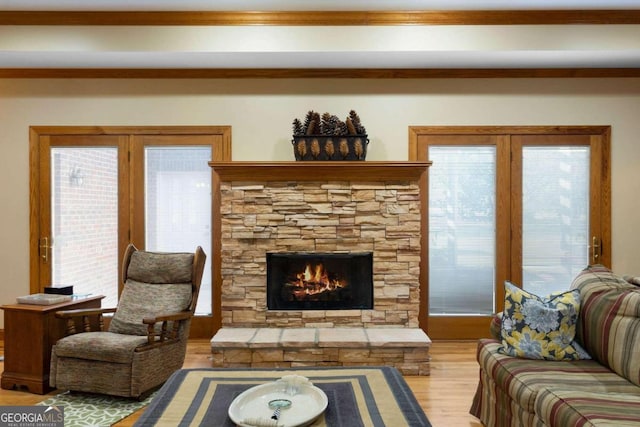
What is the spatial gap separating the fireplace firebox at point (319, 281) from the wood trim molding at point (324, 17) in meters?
2.05

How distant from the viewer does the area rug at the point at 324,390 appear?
1.73 metres

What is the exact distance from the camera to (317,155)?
4.06m

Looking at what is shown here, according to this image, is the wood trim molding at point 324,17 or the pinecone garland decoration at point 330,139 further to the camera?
the pinecone garland decoration at point 330,139

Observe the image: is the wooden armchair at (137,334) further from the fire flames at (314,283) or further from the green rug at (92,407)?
the fire flames at (314,283)

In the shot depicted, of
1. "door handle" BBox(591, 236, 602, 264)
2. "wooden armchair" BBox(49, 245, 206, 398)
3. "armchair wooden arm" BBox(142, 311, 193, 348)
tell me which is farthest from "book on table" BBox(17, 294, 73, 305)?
"door handle" BBox(591, 236, 602, 264)

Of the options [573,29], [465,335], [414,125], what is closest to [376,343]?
[465,335]

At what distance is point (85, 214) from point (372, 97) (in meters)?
3.13

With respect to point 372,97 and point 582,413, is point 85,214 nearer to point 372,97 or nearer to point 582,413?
point 372,97

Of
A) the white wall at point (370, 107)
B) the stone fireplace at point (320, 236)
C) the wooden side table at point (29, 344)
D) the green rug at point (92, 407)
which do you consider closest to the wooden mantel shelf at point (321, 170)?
the stone fireplace at point (320, 236)

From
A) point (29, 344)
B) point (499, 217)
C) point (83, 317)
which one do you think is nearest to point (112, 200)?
point (83, 317)

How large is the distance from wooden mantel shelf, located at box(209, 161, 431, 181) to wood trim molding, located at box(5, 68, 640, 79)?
1.03 metres

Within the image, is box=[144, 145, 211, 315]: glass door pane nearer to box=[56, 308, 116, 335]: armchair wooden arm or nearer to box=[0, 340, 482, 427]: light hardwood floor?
box=[0, 340, 482, 427]: light hardwood floor

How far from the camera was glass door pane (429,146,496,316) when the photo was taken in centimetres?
450

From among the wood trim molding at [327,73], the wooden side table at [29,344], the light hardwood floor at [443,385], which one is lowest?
the light hardwood floor at [443,385]
